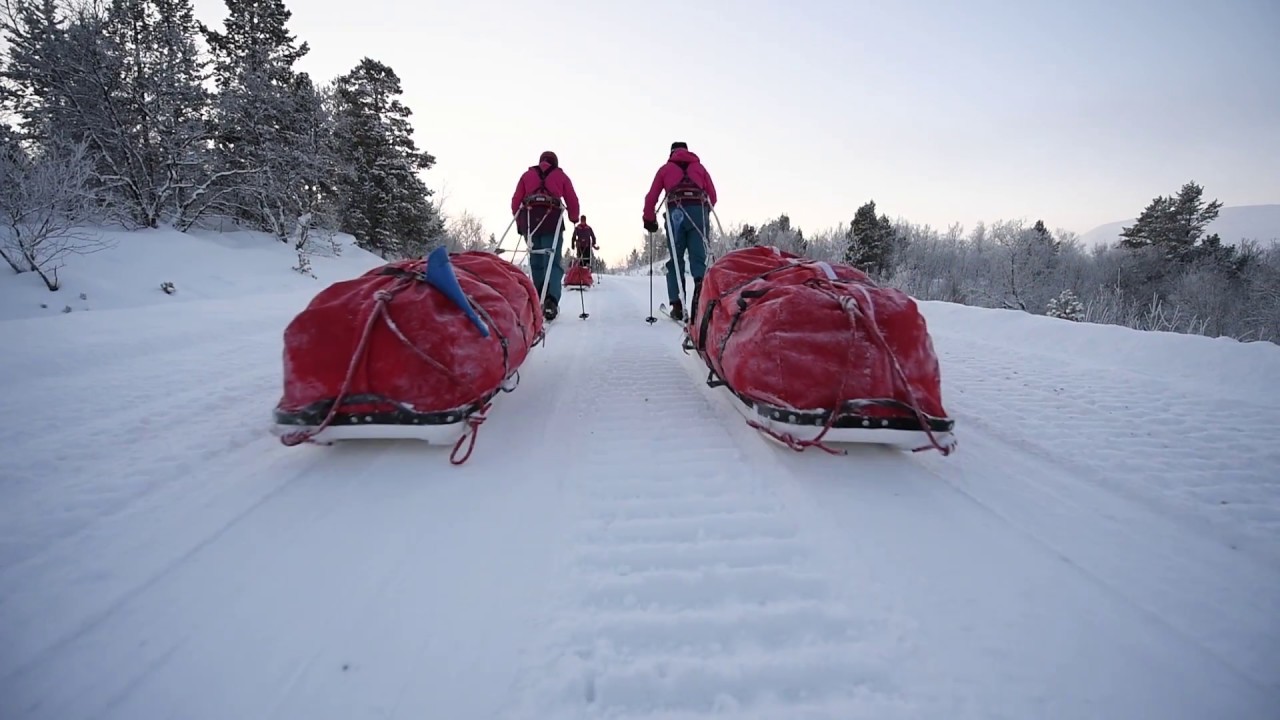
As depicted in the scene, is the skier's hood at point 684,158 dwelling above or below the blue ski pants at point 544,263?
above

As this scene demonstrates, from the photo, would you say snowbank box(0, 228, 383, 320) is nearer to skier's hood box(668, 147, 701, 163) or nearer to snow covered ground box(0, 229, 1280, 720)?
snow covered ground box(0, 229, 1280, 720)

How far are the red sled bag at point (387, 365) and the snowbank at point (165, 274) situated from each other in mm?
7695

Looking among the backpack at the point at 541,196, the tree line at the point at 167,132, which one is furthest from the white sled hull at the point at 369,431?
the tree line at the point at 167,132

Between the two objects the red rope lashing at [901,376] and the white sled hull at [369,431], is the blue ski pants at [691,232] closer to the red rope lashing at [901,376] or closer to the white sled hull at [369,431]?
the red rope lashing at [901,376]

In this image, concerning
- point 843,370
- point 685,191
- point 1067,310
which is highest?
point 685,191

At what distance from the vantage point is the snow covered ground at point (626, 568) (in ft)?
3.73

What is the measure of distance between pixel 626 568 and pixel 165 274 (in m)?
11.3

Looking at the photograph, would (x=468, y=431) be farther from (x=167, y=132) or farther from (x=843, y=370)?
(x=167, y=132)

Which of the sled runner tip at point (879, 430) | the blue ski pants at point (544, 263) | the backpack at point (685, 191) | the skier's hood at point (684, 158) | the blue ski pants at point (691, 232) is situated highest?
the skier's hood at point (684, 158)

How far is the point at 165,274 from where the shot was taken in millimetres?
8219

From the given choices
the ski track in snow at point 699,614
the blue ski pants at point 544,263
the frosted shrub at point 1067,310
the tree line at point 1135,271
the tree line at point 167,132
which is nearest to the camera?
the ski track in snow at point 699,614

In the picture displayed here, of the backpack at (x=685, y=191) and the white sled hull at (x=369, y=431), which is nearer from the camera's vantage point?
the white sled hull at (x=369, y=431)

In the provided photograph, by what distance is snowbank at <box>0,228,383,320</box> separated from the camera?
650 centimetres

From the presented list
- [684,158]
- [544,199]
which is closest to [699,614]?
[544,199]
